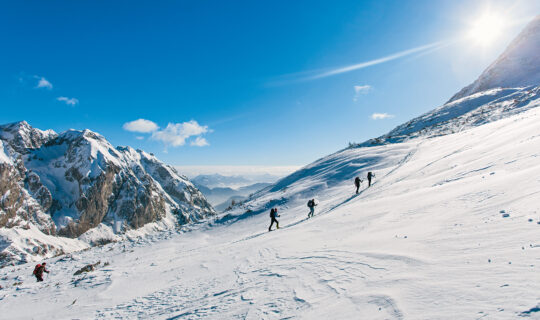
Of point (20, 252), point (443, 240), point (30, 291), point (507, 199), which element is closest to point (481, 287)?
point (443, 240)

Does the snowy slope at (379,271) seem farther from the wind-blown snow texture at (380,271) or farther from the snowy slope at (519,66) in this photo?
the snowy slope at (519,66)

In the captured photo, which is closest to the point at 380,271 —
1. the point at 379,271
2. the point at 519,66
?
the point at 379,271

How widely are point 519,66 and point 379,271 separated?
102 m

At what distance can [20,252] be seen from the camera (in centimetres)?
14638

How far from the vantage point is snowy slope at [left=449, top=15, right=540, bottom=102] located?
66.2 m

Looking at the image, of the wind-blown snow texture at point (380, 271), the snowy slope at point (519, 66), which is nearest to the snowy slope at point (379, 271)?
the wind-blown snow texture at point (380, 271)

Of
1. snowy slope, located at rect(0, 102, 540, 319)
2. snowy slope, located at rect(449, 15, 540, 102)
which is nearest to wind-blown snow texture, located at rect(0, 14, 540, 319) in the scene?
snowy slope, located at rect(0, 102, 540, 319)

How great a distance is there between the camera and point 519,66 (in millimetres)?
72812

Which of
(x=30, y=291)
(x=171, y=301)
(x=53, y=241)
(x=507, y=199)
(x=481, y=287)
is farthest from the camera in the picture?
(x=53, y=241)

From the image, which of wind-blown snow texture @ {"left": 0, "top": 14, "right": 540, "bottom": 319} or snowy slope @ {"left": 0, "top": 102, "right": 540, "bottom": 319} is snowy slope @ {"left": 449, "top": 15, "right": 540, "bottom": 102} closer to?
wind-blown snow texture @ {"left": 0, "top": 14, "right": 540, "bottom": 319}

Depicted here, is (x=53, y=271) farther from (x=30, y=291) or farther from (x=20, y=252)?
(x=20, y=252)

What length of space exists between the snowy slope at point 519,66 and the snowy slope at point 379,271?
252ft

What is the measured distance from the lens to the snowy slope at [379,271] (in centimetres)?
347

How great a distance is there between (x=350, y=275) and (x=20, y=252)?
690ft
